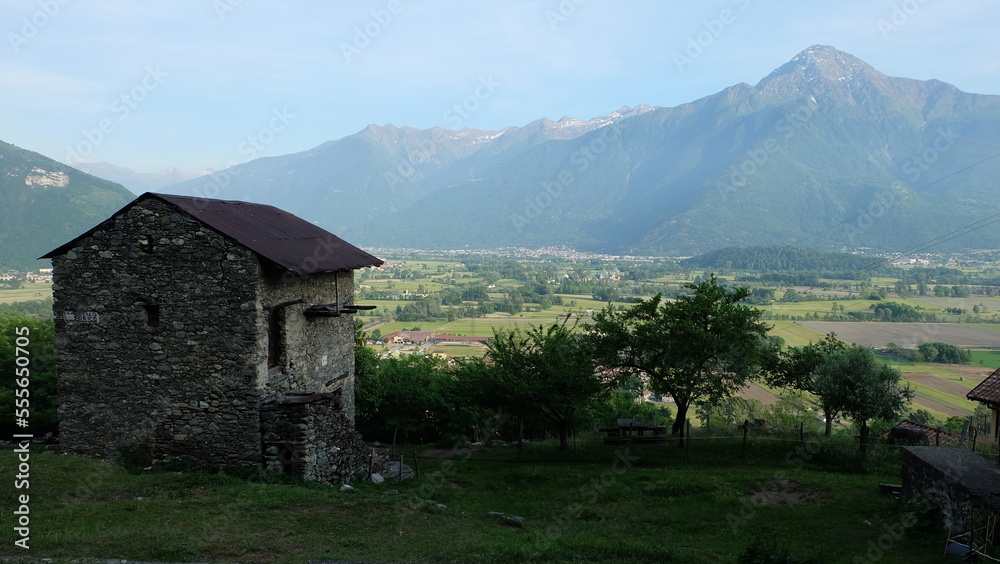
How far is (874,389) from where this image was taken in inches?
881

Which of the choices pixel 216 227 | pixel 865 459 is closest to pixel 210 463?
pixel 216 227

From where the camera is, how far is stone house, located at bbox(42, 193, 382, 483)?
1377 centimetres

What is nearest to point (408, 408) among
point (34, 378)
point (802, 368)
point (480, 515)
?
point (480, 515)

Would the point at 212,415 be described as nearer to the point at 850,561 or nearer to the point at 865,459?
the point at 850,561

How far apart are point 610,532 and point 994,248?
182778mm

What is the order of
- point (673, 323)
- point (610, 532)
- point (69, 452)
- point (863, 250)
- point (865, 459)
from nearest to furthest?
point (610, 532), point (69, 452), point (865, 459), point (673, 323), point (863, 250)

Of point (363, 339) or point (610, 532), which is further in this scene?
point (363, 339)

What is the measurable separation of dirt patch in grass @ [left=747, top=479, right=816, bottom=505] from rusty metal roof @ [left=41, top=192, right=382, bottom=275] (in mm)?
13441

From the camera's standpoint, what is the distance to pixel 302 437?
1394cm

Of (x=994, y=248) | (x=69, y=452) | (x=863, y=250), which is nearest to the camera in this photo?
(x=69, y=452)

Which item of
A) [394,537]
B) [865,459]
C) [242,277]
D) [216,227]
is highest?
[216,227]

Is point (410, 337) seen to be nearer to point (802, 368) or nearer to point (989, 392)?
point (802, 368)

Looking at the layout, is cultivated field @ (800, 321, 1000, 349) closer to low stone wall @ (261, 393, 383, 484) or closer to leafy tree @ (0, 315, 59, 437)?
low stone wall @ (261, 393, 383, 484)

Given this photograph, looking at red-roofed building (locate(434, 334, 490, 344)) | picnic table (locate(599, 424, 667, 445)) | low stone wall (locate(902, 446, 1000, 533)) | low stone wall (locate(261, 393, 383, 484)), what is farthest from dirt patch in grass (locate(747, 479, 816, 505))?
red-roofed building (locate(434, 334, 490, 344))
